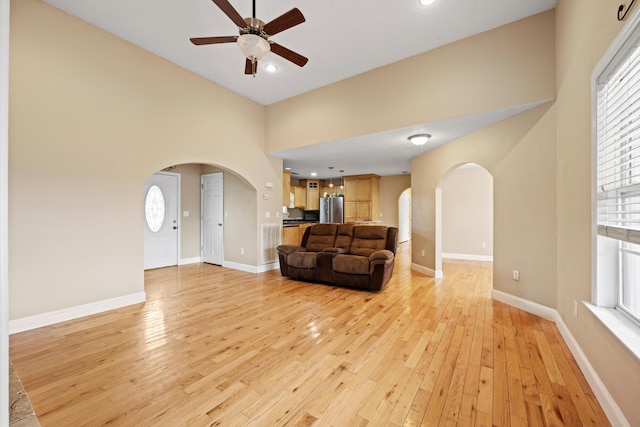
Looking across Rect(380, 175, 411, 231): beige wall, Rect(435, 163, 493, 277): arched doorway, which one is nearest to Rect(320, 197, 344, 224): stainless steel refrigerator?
Rect(380, 175, 411, 231): beige wall

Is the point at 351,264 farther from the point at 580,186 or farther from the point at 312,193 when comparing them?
the point at 312,193

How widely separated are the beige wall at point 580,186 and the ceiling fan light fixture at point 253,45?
95.3 inches

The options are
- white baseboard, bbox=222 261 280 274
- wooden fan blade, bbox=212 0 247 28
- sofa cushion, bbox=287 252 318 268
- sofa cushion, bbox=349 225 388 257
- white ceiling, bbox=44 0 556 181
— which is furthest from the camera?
white baseboard, bbox=222 261 280 274

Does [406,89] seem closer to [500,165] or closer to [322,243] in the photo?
[500,165]

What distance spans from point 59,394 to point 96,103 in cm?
313

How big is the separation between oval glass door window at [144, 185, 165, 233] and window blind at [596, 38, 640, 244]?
22.0 feet

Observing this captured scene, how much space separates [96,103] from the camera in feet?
10.4

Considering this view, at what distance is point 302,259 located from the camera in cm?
457

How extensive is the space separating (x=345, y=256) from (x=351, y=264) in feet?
0.68

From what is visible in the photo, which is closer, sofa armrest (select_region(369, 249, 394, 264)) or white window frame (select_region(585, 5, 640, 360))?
white window frame (select_region(585, 5, 640, 360))

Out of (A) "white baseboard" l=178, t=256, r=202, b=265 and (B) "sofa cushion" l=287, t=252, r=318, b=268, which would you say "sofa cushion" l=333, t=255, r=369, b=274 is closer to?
(B) "sofa cushion" l=287, t=252, r=318, b=268

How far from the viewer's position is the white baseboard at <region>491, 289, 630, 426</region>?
4.78 feet

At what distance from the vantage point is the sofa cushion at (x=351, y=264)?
398 centimetres

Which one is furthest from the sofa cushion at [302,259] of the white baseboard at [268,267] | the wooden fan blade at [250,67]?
the wooden fan blade at [250,67]
